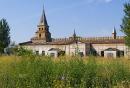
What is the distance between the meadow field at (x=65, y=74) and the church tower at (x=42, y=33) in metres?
64.2

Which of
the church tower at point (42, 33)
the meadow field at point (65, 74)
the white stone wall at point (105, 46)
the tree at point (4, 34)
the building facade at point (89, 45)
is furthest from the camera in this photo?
the church tower at point (42, 33)

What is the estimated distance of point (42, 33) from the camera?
246ft

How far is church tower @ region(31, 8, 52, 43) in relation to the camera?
74.3m

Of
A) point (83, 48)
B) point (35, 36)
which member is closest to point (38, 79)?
point (83, 48)

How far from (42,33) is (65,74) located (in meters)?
68.1

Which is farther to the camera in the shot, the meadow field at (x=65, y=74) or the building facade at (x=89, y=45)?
the building facade at (x=89, y=45)

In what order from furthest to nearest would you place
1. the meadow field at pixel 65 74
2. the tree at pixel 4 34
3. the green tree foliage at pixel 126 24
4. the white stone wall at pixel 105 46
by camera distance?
the white stone wall at pixel 105 46, the tree at pixel 4 34, the green tree foliage at pixel 126 24, the meadow field at pixel 65 74

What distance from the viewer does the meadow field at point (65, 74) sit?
6.31m

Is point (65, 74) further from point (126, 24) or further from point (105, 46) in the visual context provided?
point (105, 46)

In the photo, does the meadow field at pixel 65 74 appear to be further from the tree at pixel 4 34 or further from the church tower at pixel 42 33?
the church tower at pixel 42 33

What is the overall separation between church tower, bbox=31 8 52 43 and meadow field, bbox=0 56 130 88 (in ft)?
211

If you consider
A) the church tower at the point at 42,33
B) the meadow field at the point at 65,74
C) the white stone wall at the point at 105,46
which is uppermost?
the church tower at the point at 42,33

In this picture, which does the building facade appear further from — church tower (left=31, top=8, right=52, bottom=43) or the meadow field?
the meadow field

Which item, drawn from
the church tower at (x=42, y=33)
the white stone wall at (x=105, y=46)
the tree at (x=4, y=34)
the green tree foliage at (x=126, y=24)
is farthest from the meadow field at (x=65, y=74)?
the church tower at (x=42, y=33)
